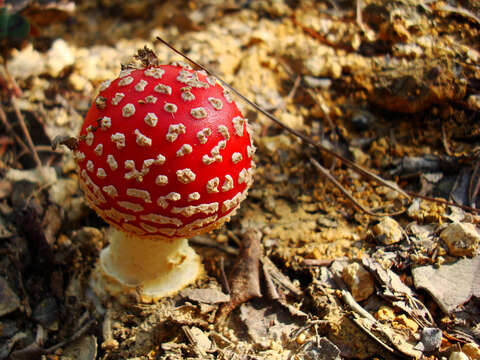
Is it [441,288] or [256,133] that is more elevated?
[256,133]

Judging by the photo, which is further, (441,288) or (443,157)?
(443,157)

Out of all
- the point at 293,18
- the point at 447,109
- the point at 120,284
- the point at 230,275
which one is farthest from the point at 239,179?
the point at 293,18

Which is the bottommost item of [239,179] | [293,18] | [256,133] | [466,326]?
[466,326]

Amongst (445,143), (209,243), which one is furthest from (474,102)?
(209,243)

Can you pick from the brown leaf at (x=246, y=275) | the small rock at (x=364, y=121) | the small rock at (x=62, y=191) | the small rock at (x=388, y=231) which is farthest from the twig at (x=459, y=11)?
the small rock at (x=62, y=191)

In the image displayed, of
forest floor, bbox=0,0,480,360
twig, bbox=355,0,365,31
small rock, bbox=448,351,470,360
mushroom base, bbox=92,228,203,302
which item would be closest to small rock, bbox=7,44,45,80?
forest floor, bbox=0,0,480,360

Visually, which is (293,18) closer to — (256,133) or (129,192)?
(256,133)

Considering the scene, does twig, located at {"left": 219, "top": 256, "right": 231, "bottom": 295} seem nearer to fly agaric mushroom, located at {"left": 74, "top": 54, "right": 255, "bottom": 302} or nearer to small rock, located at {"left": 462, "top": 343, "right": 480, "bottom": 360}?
fly agaric mushroom, located at {"left": 74, "top": 54, "right": 255, "bottom": 302}

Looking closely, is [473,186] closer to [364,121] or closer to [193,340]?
[364,121]
